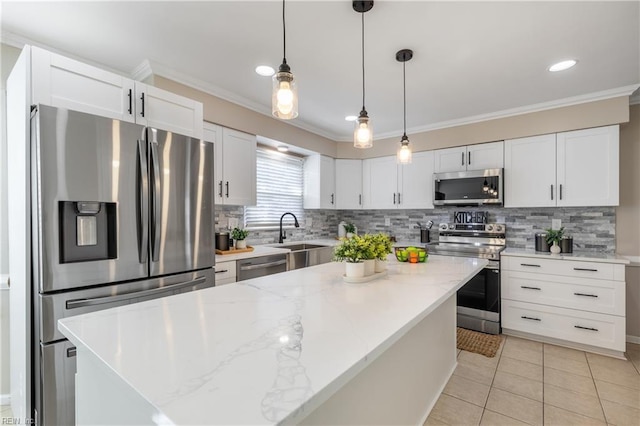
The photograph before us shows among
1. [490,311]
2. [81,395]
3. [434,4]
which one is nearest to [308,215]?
[490,311]

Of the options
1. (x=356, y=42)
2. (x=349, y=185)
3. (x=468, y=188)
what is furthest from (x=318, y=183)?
(x=356, y=42)

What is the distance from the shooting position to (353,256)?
5.54 feet

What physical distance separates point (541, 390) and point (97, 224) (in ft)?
10.8

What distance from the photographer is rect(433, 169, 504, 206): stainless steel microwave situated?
3564mm

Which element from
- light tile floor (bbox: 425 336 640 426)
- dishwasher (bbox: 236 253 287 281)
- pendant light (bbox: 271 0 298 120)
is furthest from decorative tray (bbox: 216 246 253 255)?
light tile floor (bbox: 425 336 640 426)

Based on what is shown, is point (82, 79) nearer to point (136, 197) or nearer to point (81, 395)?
point (136, 197)

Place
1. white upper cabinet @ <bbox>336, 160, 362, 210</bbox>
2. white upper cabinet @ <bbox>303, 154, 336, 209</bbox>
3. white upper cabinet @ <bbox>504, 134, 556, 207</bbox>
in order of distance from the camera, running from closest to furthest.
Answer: white upper cabinet @ <bbox>504, 134, 556, 207</bbox>
white upper cabinet @ <bbox>303, 154, 336, 209</bbox>
white upper cabinet @ <bbox>336, 160, 362, 210</bbox>

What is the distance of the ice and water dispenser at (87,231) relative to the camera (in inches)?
64.3

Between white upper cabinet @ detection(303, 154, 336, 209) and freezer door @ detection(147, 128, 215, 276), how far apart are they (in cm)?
227

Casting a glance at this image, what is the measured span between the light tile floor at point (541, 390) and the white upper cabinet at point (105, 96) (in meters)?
2.81

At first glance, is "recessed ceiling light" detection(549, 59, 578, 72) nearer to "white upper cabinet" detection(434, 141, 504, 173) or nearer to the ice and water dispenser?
"white upper cabinet" detection(434, 141, 504, 173)

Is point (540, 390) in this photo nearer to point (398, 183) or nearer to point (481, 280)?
point (481, 280)

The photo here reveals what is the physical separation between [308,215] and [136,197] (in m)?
2.97

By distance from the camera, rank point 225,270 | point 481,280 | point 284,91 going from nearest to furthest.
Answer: point 284,91, point 225,270, point 481,280
